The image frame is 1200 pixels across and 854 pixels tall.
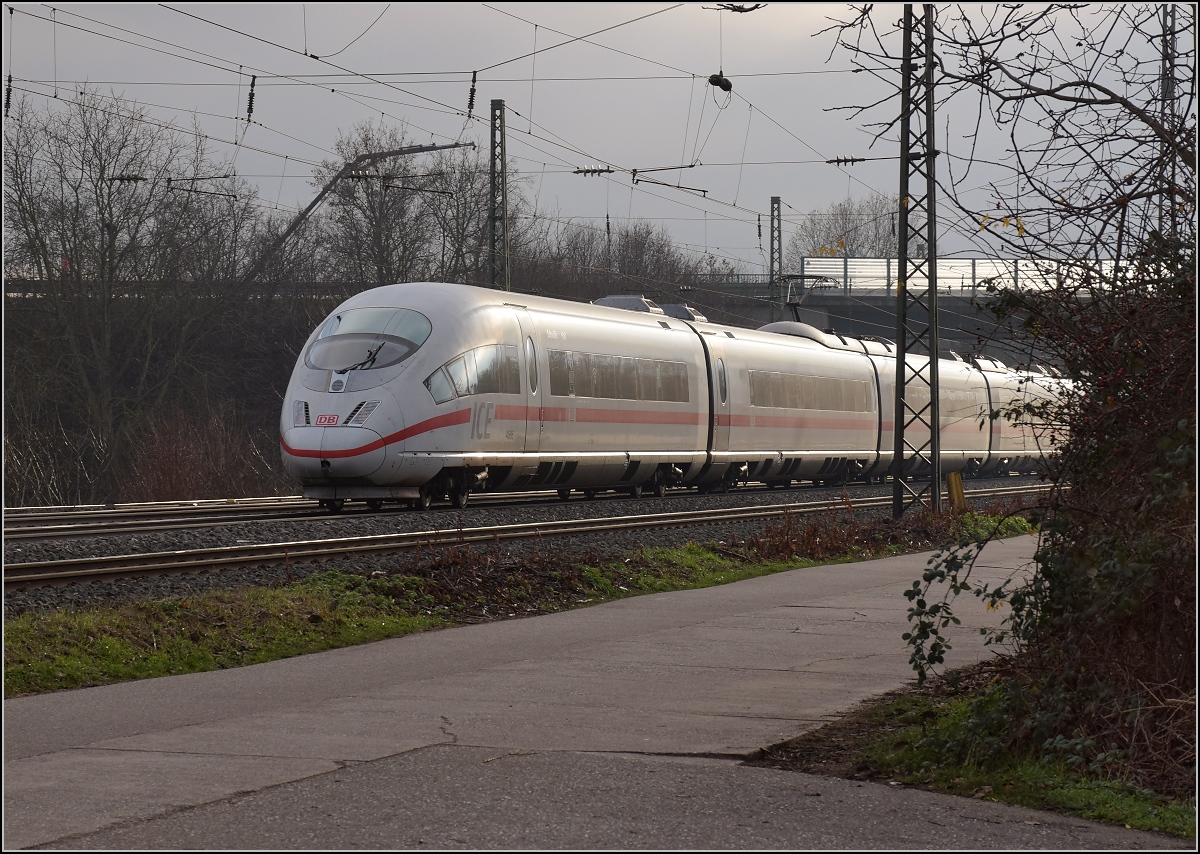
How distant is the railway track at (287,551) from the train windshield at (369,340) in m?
3.84

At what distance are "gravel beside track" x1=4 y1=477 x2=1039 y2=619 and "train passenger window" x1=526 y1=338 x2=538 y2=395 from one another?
2.07m

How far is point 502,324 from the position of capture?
2241 centimetres

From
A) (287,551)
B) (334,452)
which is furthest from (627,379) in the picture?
(287,551)

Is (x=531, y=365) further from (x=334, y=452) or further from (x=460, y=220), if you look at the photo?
(x=460, y=220)

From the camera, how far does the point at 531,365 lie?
23062mm

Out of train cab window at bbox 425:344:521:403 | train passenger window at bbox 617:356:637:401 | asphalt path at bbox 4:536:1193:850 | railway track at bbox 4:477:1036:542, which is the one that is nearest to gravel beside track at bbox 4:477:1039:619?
railway track at bbox 4:477:1036:542

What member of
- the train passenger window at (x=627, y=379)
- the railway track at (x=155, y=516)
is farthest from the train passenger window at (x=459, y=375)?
the train passenger window at (x=627, y=379)

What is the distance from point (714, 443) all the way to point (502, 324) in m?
7.95

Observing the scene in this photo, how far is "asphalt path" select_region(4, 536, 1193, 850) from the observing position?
5352 millimetres

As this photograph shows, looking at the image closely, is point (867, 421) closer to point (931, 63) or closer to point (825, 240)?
point (931, 63)

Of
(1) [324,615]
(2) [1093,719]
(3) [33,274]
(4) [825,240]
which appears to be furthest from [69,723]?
(4) [825,240]

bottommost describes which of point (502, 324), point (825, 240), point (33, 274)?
point (502, 324)

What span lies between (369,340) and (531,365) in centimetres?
294

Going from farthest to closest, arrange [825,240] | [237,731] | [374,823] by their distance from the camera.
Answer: [825,240] < [237,731] < [374,823]
